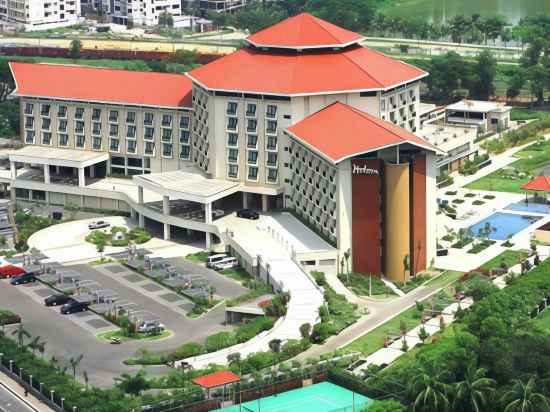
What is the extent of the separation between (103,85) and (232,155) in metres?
11.2

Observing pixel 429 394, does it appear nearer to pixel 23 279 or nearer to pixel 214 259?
pixel 214 259

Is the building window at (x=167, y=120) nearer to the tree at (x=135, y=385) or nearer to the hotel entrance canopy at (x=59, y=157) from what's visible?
the hotel entrance canopy at (x=59, y=157)

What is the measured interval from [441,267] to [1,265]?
19.9 metres

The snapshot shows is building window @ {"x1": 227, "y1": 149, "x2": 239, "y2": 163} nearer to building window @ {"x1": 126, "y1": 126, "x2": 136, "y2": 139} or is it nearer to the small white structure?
building window @ {"x1": 126, "y1": 126, "x2": 136, "y2": 139}

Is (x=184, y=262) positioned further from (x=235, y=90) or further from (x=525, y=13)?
(x=525, y=13)

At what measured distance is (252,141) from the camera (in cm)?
7262

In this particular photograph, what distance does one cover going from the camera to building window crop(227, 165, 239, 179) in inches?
2884

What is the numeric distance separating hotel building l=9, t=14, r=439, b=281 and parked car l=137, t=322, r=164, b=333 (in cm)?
1042

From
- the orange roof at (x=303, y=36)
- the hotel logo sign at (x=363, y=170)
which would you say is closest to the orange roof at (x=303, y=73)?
the orange roof at (x=303, y=36)

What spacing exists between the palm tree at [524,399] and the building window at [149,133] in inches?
1442

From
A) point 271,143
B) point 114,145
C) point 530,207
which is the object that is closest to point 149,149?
point 114,145

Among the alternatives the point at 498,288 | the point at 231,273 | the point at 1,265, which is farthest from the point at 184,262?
the point at 498,288

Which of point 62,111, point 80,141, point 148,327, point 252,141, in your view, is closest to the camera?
point 148,327

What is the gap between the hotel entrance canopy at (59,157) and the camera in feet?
255
